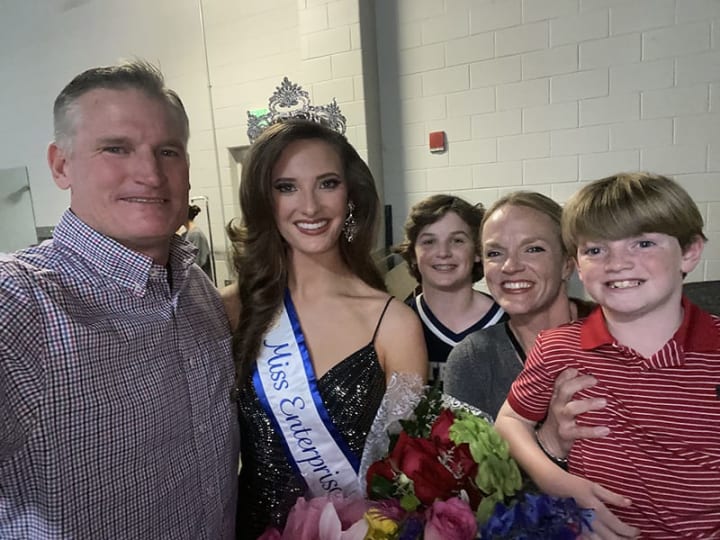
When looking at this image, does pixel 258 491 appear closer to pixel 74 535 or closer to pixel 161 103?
pixel 74 535

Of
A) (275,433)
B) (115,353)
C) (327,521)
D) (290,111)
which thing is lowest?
(275,433)

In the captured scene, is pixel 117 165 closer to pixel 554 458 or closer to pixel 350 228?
pixel 350 228

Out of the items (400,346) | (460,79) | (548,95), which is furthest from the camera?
(460,79)

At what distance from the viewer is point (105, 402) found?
871mm

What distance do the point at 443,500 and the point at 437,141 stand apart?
2920 mm

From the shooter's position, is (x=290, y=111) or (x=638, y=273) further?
(x=290, y=111)

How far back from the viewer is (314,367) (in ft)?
4.18

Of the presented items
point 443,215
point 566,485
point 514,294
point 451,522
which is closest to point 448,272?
point 443,215

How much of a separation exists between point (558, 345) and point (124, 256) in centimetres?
86

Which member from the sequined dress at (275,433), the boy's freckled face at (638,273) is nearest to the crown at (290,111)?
the sequined dress at (275,433)

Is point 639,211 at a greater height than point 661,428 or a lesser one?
greater

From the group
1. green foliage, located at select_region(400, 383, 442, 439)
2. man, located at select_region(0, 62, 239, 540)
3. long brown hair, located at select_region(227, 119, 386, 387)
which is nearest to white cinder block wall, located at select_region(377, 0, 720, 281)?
long brown hair, located at select_region(227, 119, 386, 387)

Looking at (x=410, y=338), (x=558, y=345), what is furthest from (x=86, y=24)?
(x=558, y=345)

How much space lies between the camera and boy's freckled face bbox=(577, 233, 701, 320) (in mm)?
893
